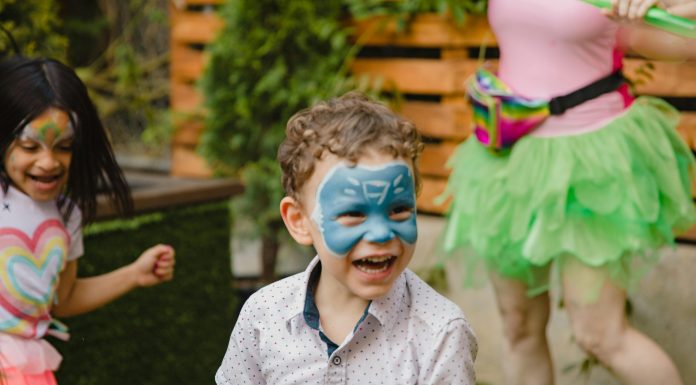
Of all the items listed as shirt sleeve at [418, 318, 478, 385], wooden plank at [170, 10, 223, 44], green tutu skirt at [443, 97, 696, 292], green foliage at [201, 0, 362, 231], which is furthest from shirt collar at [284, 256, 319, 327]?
wooden plank at [170, 10, 223, 44]

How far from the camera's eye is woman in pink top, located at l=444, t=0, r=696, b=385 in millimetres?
2732

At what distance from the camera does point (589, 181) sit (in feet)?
9.02

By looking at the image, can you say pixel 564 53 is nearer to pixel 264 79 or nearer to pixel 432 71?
pixel 432 71

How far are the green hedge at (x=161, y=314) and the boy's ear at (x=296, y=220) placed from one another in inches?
50.9

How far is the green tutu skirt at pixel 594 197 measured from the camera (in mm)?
2738

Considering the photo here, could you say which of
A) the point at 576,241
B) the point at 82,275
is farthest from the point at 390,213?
the point at 82,275

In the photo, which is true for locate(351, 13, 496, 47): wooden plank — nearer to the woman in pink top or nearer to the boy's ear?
the woman in pink top

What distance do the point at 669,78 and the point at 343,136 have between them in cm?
210

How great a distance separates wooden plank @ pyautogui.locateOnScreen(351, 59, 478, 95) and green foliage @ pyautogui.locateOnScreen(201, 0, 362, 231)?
0.11 meters

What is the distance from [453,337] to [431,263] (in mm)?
2451

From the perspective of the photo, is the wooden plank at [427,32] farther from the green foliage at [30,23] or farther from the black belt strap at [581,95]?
the green foliage at [30,23]

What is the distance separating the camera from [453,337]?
1937mm

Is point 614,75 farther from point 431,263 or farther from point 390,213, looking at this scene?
point 431,263

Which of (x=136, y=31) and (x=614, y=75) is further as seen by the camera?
(x=136, y=31)
